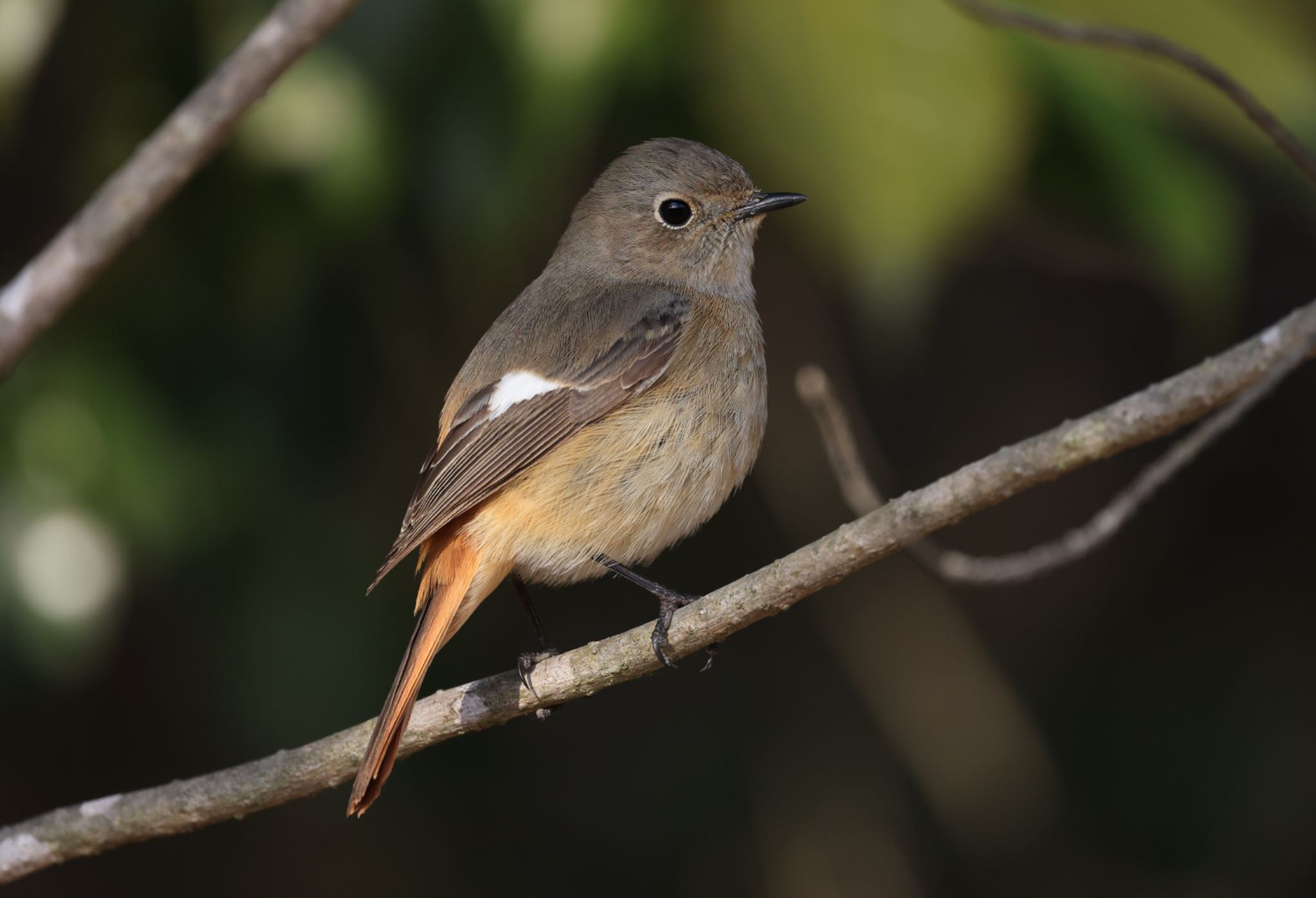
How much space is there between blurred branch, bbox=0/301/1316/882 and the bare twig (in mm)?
256

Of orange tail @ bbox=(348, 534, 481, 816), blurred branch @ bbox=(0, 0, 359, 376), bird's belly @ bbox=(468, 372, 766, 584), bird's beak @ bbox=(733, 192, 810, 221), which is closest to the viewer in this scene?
blurred branch @ bbox=(0, 0, 359, 376)

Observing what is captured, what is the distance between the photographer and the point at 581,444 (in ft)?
10.6

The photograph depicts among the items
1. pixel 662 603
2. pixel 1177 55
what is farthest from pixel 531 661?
pixel 1177 55

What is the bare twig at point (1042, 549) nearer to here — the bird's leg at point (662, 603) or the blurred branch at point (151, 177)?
the bird's leg at point (662, 603)

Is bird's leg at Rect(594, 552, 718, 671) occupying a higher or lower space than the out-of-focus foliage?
lower

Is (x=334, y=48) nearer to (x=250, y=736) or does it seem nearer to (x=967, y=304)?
(x=250, y=736)

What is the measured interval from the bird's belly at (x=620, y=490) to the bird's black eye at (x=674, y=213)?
68cm

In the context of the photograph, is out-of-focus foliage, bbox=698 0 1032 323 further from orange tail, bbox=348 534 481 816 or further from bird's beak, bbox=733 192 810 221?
orange tail, bbox=348 534 481 816

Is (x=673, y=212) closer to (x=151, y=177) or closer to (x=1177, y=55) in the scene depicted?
(x=1177, y=55)

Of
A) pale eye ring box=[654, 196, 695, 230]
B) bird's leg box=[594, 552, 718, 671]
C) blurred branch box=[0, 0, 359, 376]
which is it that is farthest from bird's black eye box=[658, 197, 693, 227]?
blurred branch box=[0, 0, 359, 376]

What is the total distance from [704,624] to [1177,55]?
48.7 inches

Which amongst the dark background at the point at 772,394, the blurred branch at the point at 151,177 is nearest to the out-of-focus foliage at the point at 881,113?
the dark background at the point at 772,394

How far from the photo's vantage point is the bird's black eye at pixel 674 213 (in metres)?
3.77

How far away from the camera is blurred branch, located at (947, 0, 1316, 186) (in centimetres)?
226
